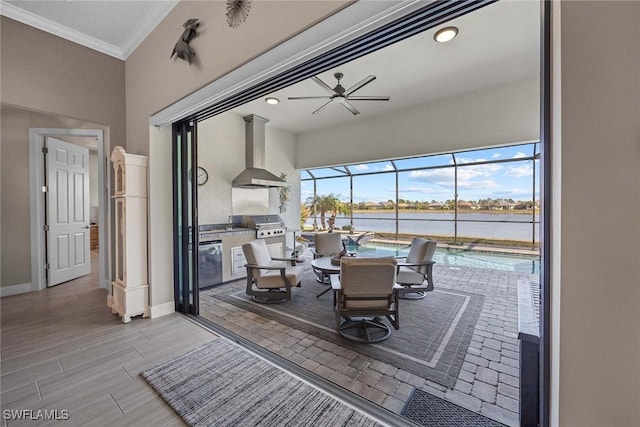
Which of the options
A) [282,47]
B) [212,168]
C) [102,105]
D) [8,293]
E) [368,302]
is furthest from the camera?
[212,168]

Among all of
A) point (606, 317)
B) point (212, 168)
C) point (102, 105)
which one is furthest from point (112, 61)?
point (606, 317)

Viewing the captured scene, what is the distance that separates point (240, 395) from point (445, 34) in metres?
4.12

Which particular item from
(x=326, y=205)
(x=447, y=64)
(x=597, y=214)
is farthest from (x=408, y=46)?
(x=326, y=205)

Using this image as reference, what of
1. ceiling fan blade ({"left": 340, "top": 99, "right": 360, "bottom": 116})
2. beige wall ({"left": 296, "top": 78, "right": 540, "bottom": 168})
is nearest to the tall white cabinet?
ceiling fan blade ({"left": 340, "top": 99, "right": 360, "bottom": 116})

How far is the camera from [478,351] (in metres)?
2.40

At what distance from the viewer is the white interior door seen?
165 inches

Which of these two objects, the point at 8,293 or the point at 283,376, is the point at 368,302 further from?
the point at 8,293

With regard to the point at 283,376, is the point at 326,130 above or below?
above

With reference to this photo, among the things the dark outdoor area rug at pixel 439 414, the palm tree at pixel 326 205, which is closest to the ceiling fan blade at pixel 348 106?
the dark outdoor area rug at pixel 439 414

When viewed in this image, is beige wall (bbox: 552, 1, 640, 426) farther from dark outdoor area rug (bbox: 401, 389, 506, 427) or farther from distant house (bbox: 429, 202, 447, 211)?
distant house (bbox: 429, 202, 447, 211)

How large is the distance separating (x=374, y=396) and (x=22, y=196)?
5.63 m

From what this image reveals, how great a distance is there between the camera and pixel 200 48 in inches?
86.5

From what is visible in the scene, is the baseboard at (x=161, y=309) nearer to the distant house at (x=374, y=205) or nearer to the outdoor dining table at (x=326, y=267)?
the outdoor dining table at (x=326, y=267)

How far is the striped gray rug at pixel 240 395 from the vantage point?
158 centimetres
